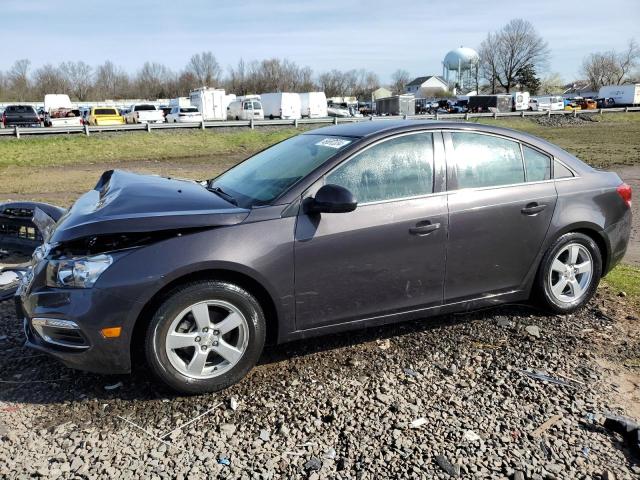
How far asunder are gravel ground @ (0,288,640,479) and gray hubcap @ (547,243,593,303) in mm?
420

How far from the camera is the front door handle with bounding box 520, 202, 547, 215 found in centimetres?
427

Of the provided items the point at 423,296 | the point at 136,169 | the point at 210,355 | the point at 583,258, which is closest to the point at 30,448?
the point at 210,355

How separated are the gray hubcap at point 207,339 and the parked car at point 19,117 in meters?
32.2

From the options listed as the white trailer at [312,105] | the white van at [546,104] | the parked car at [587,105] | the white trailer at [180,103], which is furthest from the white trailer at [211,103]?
the parked car at [587,105]

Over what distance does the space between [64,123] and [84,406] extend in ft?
112

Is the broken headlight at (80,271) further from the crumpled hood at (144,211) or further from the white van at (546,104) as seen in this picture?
the white van at (546,104)

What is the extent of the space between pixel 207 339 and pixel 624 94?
3217 inches

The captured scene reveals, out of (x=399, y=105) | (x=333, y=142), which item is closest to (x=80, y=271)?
(x=333, y=142)

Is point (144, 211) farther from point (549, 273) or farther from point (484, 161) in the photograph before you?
point (549, 273)

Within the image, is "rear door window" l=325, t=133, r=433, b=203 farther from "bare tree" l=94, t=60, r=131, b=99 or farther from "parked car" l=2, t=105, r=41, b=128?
"bare tree" l=94, t=60, r=131, b=99

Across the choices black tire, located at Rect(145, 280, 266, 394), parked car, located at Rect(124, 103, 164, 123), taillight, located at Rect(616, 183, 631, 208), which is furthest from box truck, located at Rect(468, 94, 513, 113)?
black tire, located at Rect(145, 280, 266, 394)

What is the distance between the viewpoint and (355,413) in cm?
325

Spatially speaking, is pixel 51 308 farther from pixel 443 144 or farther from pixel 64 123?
pixel 64 123

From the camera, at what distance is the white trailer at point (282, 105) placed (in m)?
44.6
